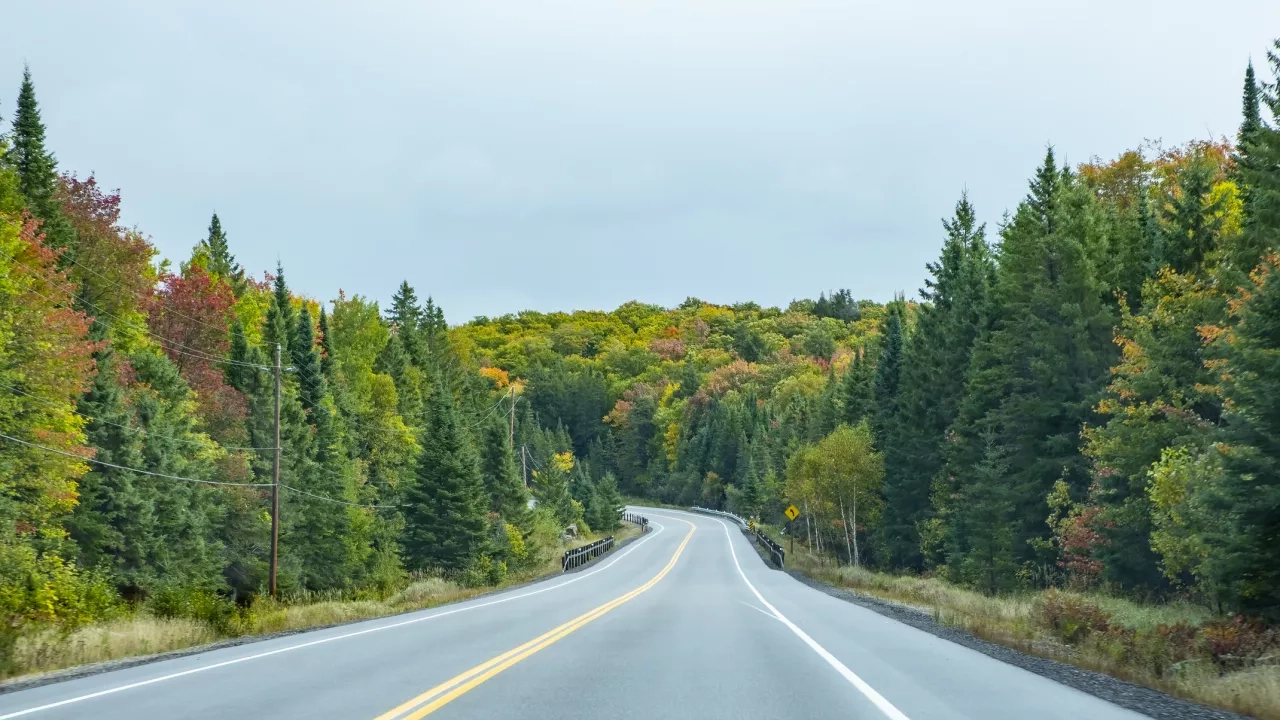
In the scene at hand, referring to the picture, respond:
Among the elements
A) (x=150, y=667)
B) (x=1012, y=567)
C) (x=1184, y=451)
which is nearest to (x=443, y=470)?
(x=1012, y=567)

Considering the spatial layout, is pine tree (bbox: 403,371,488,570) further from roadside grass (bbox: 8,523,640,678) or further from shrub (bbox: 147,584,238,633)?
shrub (bbox: 147,584,238,633)

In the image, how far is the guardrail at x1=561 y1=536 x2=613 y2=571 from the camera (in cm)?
5538

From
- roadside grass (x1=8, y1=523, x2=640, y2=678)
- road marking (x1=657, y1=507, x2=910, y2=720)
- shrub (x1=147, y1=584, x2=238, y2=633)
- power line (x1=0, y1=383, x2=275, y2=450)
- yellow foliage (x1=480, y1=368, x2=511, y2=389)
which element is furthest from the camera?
yellow foliage (x1=480, y1=368, x2=511, y2=389)

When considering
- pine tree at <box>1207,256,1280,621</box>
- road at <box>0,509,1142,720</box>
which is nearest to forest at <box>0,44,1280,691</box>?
pine tree at <box>1207,256,1280,621</box>

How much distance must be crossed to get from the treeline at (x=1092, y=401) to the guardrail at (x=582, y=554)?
13.4 meters

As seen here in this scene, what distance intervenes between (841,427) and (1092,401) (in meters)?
29.6

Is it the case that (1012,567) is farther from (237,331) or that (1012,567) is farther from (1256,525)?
(237,331)

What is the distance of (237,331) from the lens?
59.1 metres

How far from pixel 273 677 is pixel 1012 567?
34425 millimetres

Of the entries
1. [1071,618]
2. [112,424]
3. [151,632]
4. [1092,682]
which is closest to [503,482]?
[112,424]

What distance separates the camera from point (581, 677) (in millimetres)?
10688

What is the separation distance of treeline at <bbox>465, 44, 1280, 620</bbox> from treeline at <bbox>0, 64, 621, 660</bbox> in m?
19.0

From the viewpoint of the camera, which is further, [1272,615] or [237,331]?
[237,331]

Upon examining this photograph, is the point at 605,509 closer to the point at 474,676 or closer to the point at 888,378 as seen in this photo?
the point at 888,378
